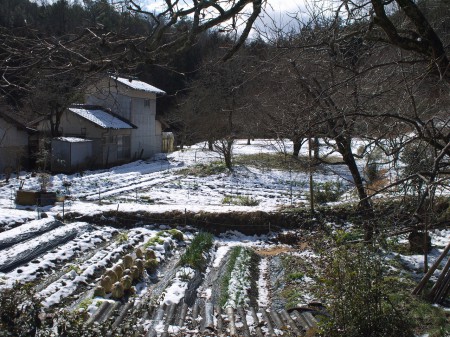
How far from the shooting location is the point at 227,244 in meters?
Result: 13.7

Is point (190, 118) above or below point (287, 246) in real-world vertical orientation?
above

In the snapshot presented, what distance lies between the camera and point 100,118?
97.3ft

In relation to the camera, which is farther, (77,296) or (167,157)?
(167,157)

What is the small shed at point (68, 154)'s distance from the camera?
86.0ft

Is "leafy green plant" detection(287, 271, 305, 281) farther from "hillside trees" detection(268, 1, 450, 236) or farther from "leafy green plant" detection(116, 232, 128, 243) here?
"leafy green plant" detection(116, 232, 128, 243)

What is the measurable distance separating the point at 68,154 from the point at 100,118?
414 centimetres

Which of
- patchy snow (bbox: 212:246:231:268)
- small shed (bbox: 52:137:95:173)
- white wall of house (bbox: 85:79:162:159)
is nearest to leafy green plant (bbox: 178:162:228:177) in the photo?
small shed (bbox: 52:137:95:173)

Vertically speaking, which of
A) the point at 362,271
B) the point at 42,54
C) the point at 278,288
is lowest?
the point at 278,288

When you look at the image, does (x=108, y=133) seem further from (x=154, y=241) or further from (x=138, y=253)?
(x=138, y=253)

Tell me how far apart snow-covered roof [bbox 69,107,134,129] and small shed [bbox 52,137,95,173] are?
1.69 metres

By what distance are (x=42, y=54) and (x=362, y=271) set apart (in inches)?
152

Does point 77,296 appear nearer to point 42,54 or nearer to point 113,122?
point 42,54

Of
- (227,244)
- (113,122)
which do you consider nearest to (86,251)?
(227,244)

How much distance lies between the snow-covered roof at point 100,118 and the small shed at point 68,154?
5.55 feet
